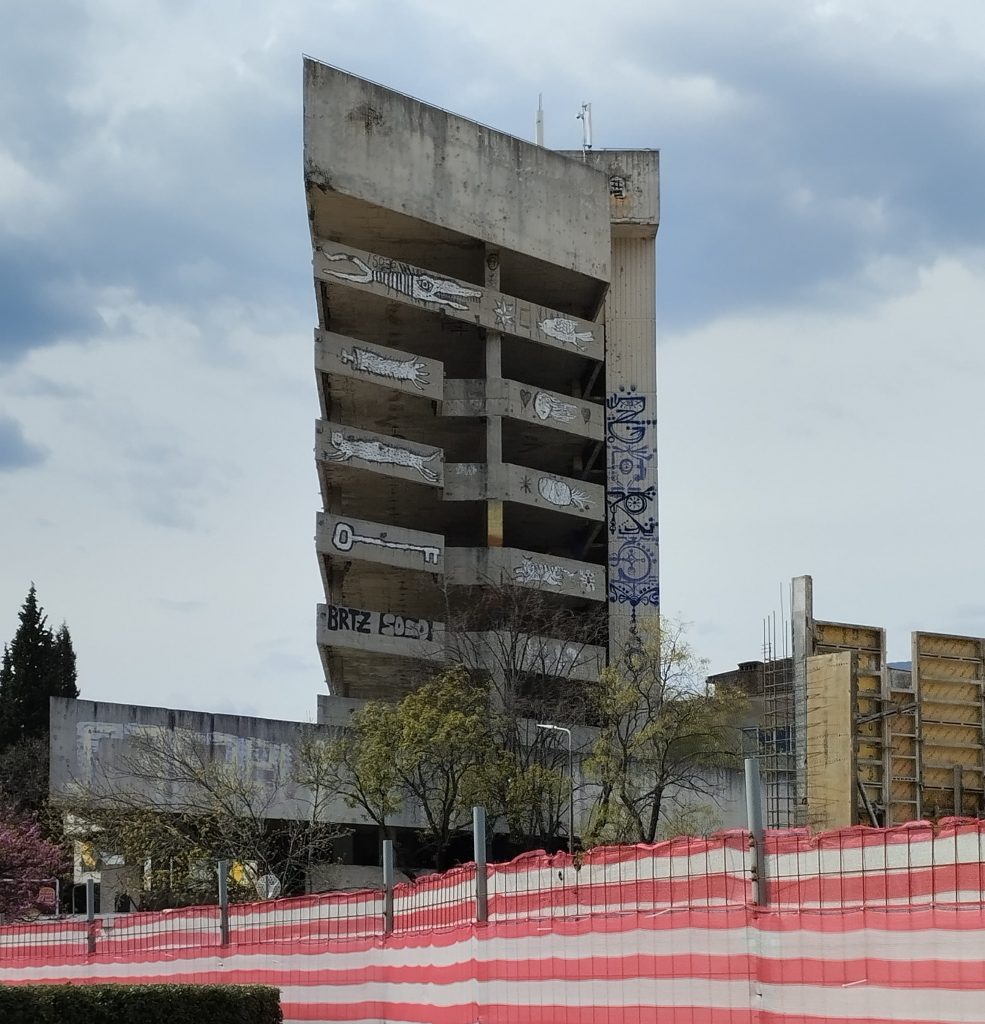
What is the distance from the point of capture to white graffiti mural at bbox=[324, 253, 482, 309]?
196 ft

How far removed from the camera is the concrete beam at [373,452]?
196 feet

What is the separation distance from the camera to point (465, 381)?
62.2 m

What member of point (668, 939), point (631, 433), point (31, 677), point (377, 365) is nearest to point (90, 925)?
point (668, 939)

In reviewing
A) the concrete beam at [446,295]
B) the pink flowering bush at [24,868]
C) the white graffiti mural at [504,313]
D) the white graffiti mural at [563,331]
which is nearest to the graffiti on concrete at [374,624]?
the concrete beam at [446,295]

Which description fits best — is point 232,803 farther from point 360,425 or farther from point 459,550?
point 360,425

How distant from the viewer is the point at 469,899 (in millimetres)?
15219

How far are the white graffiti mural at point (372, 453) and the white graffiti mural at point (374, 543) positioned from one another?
8.13 feet

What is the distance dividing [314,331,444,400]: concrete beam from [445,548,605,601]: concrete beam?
5.93 m

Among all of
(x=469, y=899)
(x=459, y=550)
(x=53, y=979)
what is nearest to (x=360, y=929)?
(x=469, y=899)

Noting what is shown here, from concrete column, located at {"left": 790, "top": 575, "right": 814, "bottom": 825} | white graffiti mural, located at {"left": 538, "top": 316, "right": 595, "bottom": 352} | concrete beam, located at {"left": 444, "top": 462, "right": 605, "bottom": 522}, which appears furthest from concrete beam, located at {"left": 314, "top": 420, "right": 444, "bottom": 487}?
concrete column, located at {"left": 790, "top": 575, "right": 814, "bottom": 825}

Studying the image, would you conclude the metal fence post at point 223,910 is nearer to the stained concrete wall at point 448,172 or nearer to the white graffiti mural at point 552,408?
the stained concrete wall at point 448,172

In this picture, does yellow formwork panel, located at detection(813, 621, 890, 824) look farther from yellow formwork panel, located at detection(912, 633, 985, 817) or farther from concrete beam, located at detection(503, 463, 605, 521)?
concrete beam, located at detection(503, 463, 605, 521)

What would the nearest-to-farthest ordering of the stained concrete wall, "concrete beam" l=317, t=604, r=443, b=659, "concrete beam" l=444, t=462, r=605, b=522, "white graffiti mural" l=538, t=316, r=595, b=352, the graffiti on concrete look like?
"concrete beam" l=317, t=604, r=443, b=659 → the graffiti on concrete → the stained concrete wall → "concrete beam" l=444, t=462, r=605, b=522 → "white graffiti mural" l=538, t=316, r=595, b=352

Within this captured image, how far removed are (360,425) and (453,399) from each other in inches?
199
